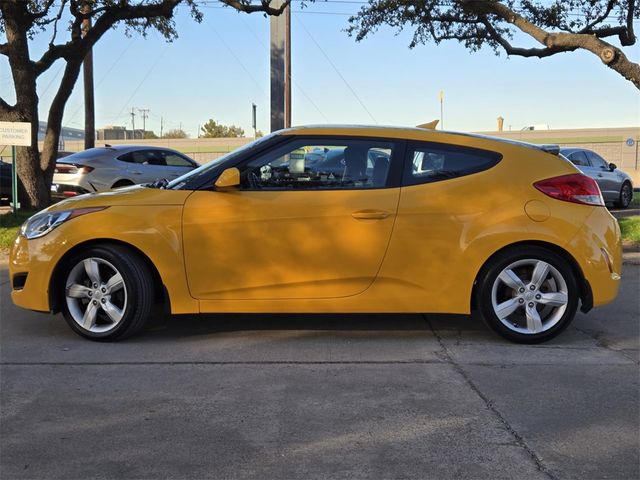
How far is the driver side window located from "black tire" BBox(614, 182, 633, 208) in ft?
42.8

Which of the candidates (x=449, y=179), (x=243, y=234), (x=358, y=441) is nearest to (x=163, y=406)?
(x=358, y=441)

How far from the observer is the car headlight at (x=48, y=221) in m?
4.75

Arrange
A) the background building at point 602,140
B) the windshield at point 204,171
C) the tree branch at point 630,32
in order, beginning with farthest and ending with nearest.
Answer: the background building at point 602,140
the tree branch at point 630,32
the windshield at point 204,171

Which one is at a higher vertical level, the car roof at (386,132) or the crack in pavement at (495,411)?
the car roof at (386,132)

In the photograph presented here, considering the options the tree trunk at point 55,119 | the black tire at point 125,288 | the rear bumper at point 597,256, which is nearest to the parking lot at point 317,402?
the black tire at point 125,288

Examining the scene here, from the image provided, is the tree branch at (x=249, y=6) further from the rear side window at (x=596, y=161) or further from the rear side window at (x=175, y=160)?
the rear side window at (x=596, y=161)

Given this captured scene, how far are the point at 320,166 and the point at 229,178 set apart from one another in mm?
730

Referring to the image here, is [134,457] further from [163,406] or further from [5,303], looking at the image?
[5,303]

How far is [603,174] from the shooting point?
49.6 ft

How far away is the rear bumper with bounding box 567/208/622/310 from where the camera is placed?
4.71m

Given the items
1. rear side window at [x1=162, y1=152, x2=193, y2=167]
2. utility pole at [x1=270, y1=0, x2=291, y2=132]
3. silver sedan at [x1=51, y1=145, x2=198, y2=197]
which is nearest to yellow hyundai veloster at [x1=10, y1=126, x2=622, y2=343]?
silver sedan at [x1=51, y1=145, x2=198, y2=197]

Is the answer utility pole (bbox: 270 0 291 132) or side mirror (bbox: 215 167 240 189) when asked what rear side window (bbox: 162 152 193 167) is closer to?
utility pole (bbox: 270 0 291 132)

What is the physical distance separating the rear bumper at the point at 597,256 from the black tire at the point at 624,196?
1216 centimetres

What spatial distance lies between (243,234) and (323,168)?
82cm
